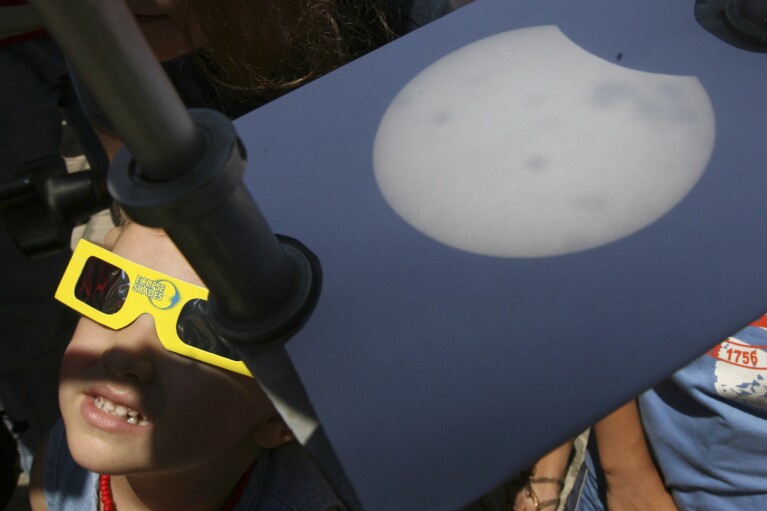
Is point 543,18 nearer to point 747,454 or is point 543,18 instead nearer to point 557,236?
point 557,236

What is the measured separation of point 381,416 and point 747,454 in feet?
2.37

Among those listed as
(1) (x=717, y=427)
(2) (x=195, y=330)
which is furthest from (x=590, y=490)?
(2) (x=195, y=330)

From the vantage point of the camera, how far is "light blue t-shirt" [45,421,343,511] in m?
0.86

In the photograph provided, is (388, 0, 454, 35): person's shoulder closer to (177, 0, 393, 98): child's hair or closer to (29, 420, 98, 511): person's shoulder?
(177, 0, 393, 98): child's hair

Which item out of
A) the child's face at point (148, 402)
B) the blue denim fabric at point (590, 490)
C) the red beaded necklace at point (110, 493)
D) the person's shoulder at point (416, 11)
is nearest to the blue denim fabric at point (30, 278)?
the red beaded necklace at point (110, 493)

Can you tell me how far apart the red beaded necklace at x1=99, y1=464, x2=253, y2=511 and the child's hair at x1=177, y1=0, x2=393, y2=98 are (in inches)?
20.9

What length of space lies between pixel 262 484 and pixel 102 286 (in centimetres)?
36

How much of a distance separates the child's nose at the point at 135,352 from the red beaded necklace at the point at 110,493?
24 centimetres

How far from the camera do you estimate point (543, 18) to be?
39cm

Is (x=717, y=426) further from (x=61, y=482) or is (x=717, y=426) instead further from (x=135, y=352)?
(x=61, y=482)

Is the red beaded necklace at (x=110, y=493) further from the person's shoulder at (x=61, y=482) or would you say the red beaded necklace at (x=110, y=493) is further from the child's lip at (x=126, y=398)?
the child's lip at (x=126, y=398)

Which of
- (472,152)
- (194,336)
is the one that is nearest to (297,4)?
(194,336)

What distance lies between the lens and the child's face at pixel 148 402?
0.71 m

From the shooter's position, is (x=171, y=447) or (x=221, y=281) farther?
(x=171, y=447)
